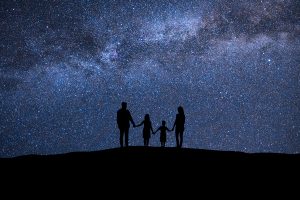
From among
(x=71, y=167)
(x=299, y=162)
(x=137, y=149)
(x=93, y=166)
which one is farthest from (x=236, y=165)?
(x=71, y=167)

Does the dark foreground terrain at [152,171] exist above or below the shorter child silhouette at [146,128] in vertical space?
below

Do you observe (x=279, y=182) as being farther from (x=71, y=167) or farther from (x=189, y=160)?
(x=71, y=167)

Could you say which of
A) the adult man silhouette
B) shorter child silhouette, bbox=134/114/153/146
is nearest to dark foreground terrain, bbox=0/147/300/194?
the adult man silhouette

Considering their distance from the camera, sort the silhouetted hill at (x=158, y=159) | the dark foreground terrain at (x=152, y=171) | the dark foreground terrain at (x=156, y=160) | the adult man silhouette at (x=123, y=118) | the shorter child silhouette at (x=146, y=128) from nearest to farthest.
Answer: the dark foreground terrain at (x=152, y=171)
the dark foreground terrain at (x=156, y=160)
the silhouetted hill at (x=158, y=159)
the adult man silhouette at (x=123, y=118)
the shorter child silhouette at (x=146, y=128)

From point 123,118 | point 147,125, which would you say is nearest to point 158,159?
point 123,118

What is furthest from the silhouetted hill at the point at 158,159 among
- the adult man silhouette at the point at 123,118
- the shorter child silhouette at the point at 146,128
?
the shorter child silhouette at the point at 146,128

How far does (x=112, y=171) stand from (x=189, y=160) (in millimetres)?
2714

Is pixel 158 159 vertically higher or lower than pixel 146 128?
lower

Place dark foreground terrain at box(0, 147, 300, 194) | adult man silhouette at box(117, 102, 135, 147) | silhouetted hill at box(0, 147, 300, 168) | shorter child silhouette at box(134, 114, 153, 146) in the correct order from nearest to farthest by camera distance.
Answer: dark foreground terrain at box(0, 147, 300, 194) < silhouetted hill at box(0, 147, 300, 168) < adult man silhouette at box(117, 102, 135, 147) < shorter child silhouette at box(134, 114, 153, 146)

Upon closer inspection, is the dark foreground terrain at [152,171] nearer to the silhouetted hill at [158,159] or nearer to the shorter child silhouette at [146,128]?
the silhouetted hill at [158,159]

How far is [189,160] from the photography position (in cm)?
1091

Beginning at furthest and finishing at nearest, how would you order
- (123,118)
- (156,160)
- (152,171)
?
1. (123,118)
2. (156,160)
3. (152,171)

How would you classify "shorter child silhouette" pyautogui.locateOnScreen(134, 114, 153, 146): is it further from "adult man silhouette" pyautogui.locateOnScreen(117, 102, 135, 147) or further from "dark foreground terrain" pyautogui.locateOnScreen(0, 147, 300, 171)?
"dark foreground terrain" pyautogui.locateOnScreen(0, 147, 300, 171)

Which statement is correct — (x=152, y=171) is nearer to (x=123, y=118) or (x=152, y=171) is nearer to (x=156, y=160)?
(x=156, y=160)
